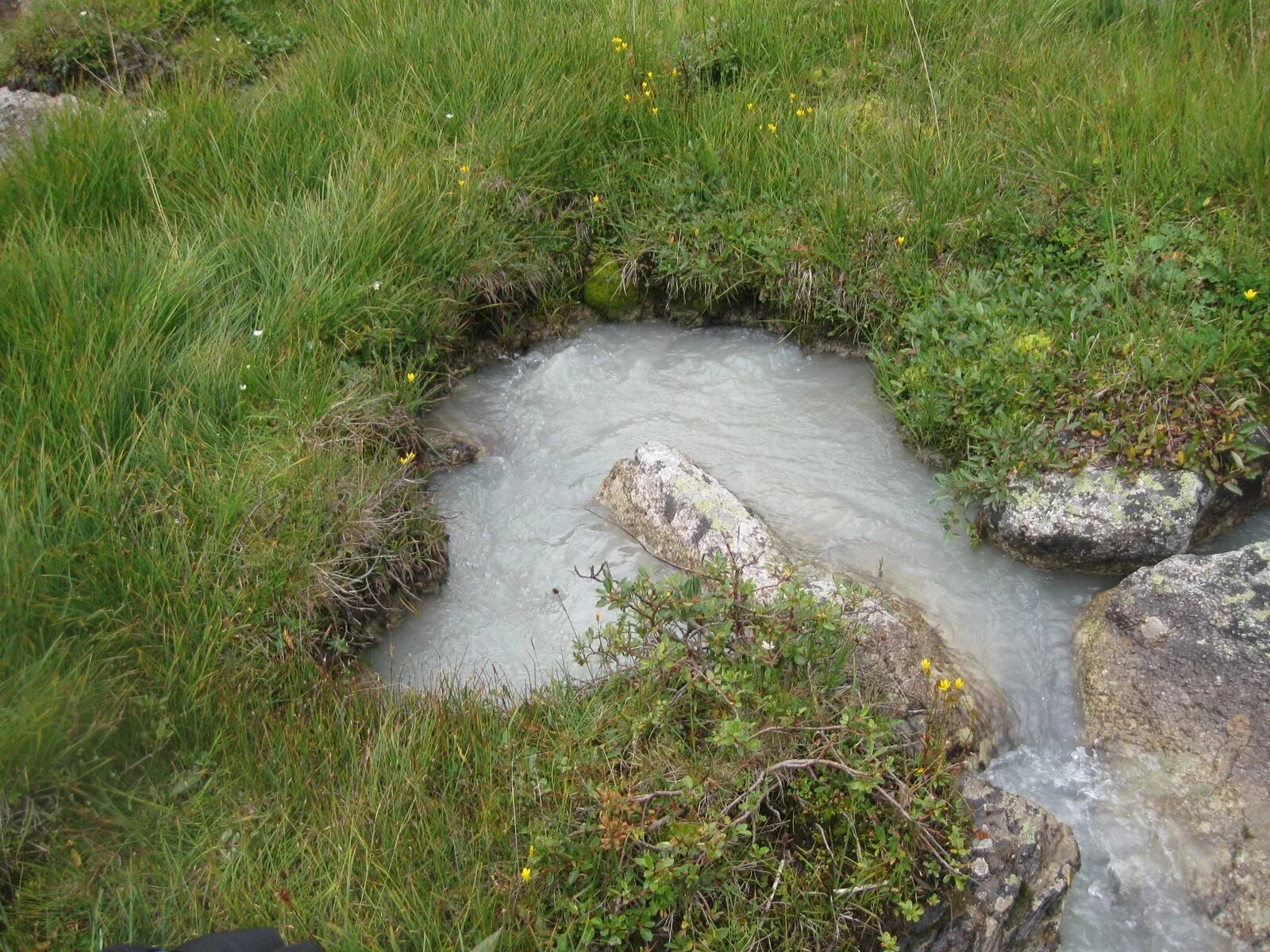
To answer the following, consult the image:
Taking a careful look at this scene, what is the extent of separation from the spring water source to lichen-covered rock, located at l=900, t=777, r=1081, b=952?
16 cm

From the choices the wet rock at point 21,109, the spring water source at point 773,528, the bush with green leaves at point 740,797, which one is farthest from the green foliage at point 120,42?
the bush with green leaves at point 740,797

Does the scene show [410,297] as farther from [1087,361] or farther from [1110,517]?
[1110,517]

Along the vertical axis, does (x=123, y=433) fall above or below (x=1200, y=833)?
above

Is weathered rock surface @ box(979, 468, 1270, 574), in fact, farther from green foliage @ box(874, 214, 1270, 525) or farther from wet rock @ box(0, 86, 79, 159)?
wet rock @ box(0, 86, 79, 159)

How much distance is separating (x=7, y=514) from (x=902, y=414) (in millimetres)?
3688

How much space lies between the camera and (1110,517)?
4238 millimetres

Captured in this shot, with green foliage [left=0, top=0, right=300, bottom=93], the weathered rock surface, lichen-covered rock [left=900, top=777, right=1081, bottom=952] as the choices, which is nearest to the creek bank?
lichen-covered rock [left=900, top=777, right=1081, bottom=952]

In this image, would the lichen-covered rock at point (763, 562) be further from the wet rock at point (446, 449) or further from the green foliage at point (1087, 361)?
the green foliage at point (1087, 361)

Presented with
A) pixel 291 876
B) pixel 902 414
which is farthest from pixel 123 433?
pixel 902 414

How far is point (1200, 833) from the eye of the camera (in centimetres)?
339

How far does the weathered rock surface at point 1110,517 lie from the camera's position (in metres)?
4.21

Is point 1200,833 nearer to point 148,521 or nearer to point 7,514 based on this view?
point 148,521

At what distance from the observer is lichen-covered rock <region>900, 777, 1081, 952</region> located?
301cm

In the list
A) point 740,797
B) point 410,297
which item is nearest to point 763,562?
point 740,797
